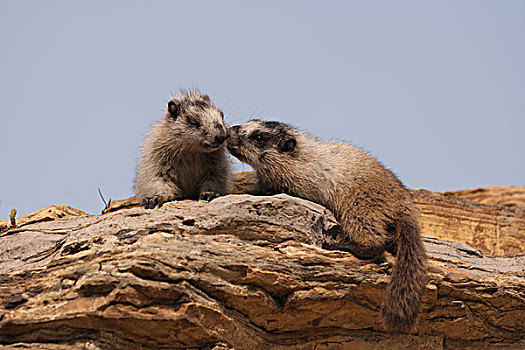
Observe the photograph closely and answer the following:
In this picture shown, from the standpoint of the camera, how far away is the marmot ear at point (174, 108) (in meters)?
8.12

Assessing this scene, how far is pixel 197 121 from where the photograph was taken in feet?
25.6

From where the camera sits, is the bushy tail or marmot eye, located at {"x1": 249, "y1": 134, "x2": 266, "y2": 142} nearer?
the bushy tail

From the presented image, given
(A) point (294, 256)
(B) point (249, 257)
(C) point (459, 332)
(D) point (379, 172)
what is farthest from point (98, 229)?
(C) point (459, 332)

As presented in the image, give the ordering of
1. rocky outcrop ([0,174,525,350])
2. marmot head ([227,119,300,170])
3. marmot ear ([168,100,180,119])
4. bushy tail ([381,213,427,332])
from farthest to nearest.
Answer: marmot ear ([168,100,180,119]) → marmot head ([227,119,300,170]) → bushy tail ([381,213,427,332]) → rocky outcrop ([0,174,525,350])

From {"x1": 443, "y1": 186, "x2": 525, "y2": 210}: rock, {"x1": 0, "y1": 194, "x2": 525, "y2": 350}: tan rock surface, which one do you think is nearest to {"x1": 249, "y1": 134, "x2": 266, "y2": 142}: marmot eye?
{"x1": 0, "y1": 194, "x2": 525, "y2": 350}: tan rock surface

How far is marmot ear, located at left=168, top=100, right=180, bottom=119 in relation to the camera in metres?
8.12

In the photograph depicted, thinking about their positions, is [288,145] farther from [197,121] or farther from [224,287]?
[224,287]

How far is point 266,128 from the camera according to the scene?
7664mm

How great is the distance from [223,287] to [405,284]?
5.99ft

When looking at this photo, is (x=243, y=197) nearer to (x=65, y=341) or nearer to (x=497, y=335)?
(x=65, y=341)

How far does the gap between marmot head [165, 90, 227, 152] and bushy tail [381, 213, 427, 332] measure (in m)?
2.61

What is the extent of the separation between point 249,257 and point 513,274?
10.3ft

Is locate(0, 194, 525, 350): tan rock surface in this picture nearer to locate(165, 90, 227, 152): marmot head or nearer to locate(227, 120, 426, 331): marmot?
locate(227, 120, 426, 331): marmot

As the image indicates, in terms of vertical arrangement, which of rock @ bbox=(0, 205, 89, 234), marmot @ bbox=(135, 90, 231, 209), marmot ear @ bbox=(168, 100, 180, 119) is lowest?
rock @ bbox=(0, 205, 89, 234)
